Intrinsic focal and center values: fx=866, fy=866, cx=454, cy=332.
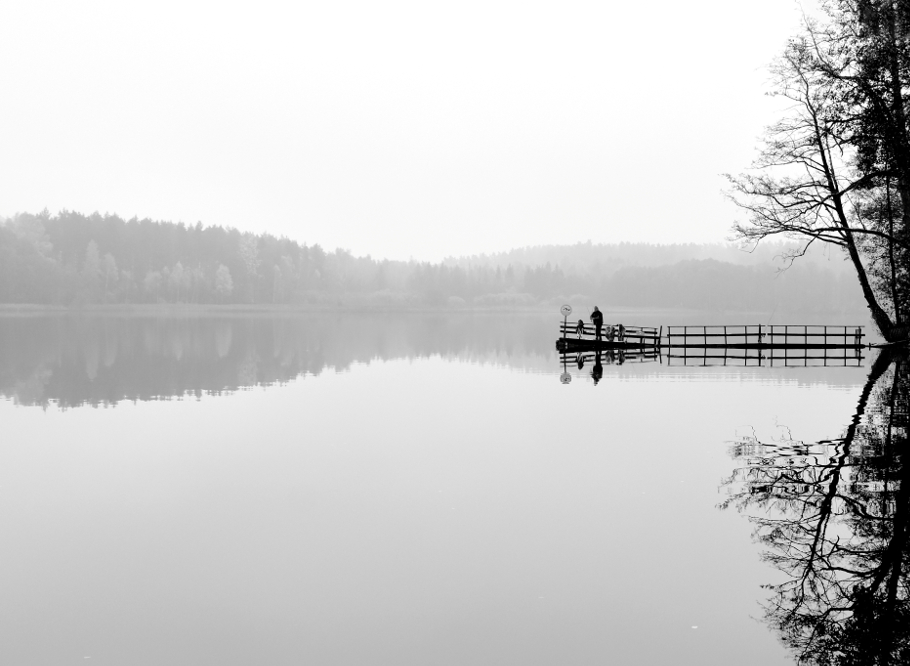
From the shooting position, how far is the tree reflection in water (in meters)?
7.71

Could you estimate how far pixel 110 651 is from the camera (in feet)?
25.4

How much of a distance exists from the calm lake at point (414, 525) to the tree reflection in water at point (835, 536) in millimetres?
95

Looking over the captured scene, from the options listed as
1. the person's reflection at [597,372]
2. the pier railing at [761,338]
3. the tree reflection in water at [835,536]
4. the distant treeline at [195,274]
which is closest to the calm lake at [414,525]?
the tree reflection in water at [835,536]

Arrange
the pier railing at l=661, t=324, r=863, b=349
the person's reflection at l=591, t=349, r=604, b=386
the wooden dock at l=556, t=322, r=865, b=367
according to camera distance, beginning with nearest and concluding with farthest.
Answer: the person's reflection at l=591, t=349, r=604, b=386 < the wooden dock at l=556, t=322, r=865, b=367 < the pier railing at l=661, t=324, r=863, b=349

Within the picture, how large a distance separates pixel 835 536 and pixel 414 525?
5264 mm

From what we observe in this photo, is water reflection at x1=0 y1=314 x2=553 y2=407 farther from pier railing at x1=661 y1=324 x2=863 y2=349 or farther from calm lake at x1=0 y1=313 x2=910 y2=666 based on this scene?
pier railing at x1=661 y1=324 x2=863 y2=349

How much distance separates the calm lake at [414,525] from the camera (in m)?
8.00

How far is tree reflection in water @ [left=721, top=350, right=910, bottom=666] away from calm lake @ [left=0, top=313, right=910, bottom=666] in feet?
0.31

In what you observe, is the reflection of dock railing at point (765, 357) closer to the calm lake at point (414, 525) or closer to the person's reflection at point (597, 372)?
the person's reflection at point (597, 372)

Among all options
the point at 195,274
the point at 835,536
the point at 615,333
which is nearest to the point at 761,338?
the point at 615,333

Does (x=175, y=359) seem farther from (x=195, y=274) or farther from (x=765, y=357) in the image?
(x=195, y=274)

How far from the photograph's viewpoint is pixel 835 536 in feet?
34.3

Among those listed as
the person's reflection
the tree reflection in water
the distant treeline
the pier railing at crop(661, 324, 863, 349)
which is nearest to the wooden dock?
the pier railing at crop(661, 324, 863, 349)

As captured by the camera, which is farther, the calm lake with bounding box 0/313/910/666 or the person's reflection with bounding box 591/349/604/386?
the person's reflection with bounding box 591/349/604/386
